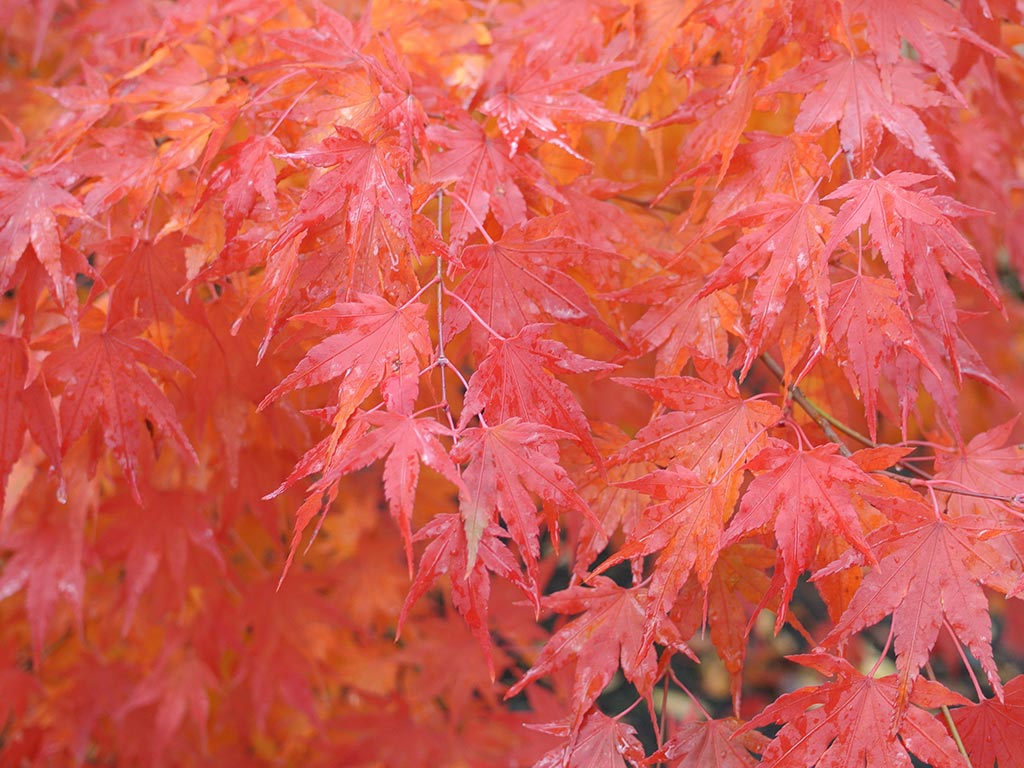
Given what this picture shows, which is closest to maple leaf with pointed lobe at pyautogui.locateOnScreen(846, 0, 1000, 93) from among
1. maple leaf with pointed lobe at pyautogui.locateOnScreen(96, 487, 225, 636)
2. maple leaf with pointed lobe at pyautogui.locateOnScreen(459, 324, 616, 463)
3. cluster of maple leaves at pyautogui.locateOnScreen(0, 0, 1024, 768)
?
cluster of maple leaves at pyautogui.locateOnScreen(0, 0, 1024, 768)

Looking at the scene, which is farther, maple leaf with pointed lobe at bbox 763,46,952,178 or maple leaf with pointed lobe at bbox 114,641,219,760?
maple leaf with pointed lobe at bbox 114,641,219,760

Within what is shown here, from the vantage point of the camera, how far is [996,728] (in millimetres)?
767

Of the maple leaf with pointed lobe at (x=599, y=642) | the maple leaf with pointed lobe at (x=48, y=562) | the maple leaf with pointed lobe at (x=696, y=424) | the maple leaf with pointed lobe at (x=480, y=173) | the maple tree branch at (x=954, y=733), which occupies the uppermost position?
the maple leaf with pointed lobe at (x=480, y=173)

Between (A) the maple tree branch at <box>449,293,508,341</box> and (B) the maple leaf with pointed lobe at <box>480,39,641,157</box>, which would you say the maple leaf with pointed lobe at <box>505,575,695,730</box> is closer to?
(A) the maple tree branch at <box>449,293,508,341</box>

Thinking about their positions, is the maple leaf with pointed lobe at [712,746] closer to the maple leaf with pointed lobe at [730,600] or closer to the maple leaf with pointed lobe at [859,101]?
the maple leaf with pointed lobe at [730,600]

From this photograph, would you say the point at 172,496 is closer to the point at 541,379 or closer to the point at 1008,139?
the point at 541,379

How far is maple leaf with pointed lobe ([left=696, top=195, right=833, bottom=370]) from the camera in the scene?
0.75 metres

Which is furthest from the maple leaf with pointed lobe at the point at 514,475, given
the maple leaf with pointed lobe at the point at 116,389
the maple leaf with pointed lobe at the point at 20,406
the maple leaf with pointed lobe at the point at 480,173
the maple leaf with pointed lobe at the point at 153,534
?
the maple leaf with pointed lobe at the point at 153,534

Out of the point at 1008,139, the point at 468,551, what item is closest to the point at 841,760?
the point at 468,551

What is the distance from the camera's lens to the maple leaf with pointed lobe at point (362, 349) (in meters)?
0.71

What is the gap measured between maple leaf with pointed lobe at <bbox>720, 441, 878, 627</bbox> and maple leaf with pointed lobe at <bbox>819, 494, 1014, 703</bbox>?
0.04 meters

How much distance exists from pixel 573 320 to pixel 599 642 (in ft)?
1.01

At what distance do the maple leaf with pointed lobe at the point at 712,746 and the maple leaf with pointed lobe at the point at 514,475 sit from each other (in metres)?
0.26

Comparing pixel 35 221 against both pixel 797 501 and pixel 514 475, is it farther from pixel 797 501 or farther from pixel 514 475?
pixel 797 501
